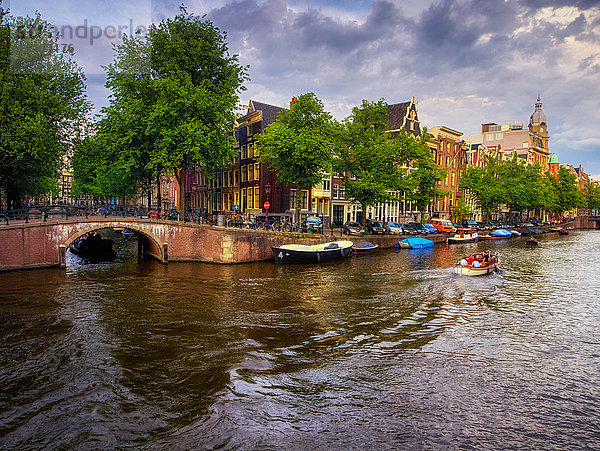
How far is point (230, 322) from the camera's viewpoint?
59.0 ft

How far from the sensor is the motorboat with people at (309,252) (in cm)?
3484

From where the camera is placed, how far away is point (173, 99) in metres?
34.8

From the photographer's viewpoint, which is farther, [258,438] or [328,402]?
[328,402]

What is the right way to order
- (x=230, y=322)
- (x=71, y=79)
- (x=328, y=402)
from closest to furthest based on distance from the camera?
1. (x=328, y=402)
2. (x=230, y=322)
3. (x=71, y=79)

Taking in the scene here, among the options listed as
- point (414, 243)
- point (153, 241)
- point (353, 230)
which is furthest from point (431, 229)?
point (153, 241)

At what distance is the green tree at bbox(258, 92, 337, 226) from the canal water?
1890 cm

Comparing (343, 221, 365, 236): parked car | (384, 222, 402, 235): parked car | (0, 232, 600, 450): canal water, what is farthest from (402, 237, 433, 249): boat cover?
(0, 232, 600, 450): canal water

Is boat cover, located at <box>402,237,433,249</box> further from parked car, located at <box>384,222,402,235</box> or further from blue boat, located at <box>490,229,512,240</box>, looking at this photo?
blue boat, located at <box>490,229,512,240</box>

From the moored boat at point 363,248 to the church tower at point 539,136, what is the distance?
340 ft

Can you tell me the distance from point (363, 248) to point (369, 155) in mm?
14568

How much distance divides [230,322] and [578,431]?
12532 mm

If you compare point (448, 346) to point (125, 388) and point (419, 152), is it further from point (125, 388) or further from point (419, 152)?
point (419, 152)

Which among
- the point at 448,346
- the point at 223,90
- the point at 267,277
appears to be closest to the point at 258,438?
the point at 448,346

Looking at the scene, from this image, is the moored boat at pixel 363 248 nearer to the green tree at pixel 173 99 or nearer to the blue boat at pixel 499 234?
the green tree at pixel 173 99
